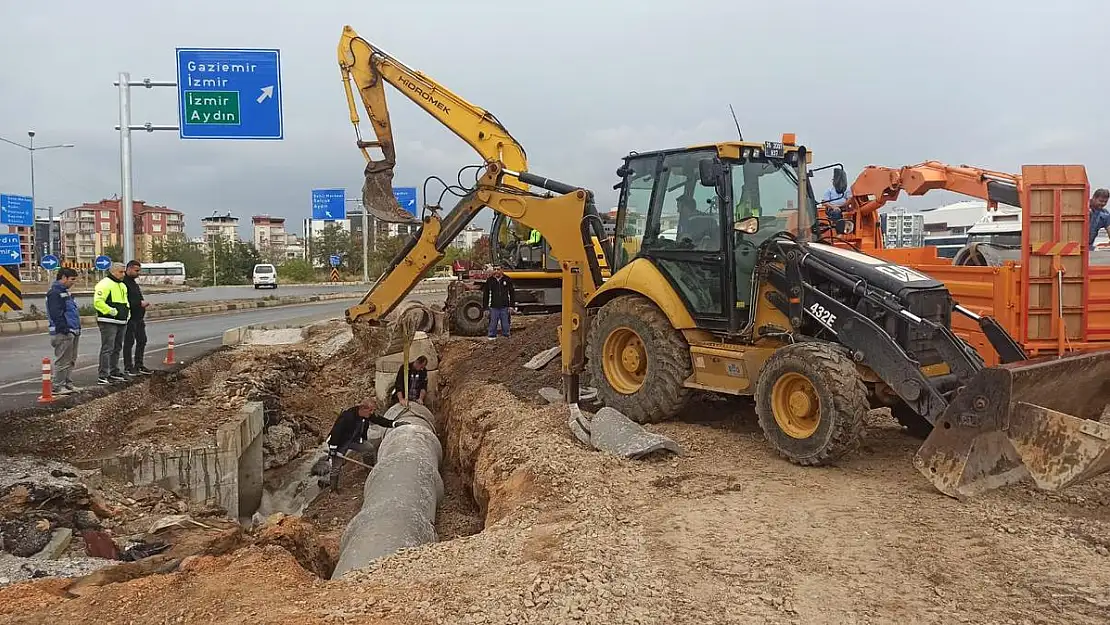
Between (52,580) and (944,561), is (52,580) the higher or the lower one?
the lower one

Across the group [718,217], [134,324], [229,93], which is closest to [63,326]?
[134,324]

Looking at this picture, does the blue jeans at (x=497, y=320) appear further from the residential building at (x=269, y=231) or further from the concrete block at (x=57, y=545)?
the residential building at (x=269, y=231)

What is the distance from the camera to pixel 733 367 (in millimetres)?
6484

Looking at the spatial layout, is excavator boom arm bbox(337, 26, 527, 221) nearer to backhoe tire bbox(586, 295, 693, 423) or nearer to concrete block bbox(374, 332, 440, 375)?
concrete block bbox(374, 332, 440, 375)

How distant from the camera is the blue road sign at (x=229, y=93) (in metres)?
15.1

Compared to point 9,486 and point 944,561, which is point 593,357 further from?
point 9,486

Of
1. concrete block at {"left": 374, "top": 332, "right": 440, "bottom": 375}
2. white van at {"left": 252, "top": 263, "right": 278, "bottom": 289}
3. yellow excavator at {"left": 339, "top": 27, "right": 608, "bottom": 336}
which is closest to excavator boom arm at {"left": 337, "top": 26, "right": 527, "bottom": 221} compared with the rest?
yellow excavator at {"left": 339, "top": 27, "right": 608, "bottom": 336}

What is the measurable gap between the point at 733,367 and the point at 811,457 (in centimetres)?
109

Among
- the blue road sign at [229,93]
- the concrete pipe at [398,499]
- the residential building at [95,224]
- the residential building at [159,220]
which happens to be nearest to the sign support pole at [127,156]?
the blue road sign at [229,93]

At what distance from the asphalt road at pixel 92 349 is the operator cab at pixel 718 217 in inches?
300

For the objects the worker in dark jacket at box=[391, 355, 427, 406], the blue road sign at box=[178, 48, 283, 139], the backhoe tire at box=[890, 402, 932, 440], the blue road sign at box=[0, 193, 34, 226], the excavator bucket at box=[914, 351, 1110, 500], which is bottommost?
the worker in dark jacket at box=[391, 355, 427, 406]

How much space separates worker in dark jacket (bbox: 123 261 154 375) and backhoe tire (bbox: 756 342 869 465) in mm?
9218

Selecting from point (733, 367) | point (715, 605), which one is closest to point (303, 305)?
point (733, 367)

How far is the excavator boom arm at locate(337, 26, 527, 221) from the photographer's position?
1116cm
